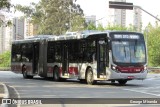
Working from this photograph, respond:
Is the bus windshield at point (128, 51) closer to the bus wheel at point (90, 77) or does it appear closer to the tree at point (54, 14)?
the bus wheel at point (90, 77)

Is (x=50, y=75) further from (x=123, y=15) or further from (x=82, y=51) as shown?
(x=123, y=15)

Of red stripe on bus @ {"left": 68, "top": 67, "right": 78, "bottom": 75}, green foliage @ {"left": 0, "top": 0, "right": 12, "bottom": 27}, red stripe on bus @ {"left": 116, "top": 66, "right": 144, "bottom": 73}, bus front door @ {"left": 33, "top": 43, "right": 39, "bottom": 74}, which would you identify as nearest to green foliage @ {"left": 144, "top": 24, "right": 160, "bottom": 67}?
bus front door @ {"left": 33, "top": 43, "right": 39, "bottom": 74}

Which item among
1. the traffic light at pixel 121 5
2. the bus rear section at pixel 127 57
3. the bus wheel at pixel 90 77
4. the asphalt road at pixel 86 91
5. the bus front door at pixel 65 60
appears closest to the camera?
the asphalt road at pixel 86 91

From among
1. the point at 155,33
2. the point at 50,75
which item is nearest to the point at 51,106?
the point at 50,75

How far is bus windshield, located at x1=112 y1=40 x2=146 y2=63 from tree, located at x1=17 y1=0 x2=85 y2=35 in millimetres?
46781

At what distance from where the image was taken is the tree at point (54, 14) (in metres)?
76.9

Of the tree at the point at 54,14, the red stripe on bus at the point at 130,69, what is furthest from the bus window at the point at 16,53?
the tree at the point at 54,14

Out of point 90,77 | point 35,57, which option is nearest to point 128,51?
point 90,77

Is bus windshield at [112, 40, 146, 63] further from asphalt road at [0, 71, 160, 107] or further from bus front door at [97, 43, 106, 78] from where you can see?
asphalt road at [0, 71, 160, 107]

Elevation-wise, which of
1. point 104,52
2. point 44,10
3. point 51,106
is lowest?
point 51,106

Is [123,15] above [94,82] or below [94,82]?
above

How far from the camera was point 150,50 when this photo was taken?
84.3 meters

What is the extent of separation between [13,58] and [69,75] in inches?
430

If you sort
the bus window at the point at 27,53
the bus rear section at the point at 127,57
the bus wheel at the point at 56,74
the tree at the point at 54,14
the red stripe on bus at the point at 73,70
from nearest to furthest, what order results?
the bus rear section at the point at 127,57
the red stripe on bus at the point at 73,70
the bus wheel at the point at 56,74
the bus window at the point at 27,53
the tree at the point at 54,14
